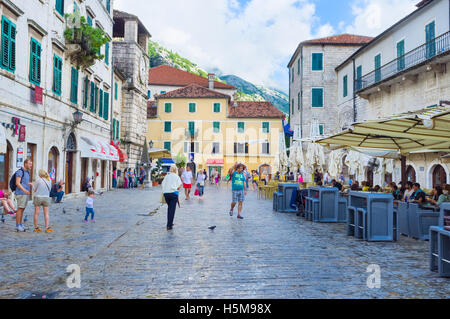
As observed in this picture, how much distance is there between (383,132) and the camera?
387 inches

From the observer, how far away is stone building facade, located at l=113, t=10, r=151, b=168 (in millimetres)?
31922

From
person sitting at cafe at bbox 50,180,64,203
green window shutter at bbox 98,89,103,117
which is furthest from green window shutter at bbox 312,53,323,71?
person sitting at cafe at bbox 50,180,64,203

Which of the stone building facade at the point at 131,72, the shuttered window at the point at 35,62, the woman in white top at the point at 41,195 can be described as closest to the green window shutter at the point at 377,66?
the stone building facade at the point at 131,72

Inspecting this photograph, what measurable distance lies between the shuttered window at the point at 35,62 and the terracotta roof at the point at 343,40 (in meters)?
26.8

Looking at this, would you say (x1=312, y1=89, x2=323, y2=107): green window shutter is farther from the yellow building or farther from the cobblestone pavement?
the cobblestone pavement

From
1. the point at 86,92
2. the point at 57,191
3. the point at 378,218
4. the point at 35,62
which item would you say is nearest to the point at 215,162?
the point at 86,92

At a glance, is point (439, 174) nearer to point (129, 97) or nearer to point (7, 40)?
point (7, 40)

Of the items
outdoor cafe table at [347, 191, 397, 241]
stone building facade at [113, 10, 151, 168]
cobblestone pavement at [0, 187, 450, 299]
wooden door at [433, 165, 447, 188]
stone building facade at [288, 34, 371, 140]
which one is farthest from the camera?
stone building facade at [288, 34, 371, 140]

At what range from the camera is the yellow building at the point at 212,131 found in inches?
2218

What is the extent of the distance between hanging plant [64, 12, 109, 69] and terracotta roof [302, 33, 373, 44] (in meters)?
23.0

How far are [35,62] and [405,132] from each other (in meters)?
13.0

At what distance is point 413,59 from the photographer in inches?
852
